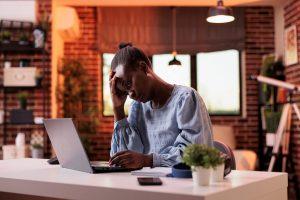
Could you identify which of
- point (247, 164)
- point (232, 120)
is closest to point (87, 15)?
point (232, 120)

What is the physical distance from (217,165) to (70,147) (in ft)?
2.17

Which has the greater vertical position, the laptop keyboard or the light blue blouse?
the light blue blouse

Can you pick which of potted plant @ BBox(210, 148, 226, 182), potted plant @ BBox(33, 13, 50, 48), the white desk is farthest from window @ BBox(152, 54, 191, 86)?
potted plant @ BBox(210, 148, 226, 182)

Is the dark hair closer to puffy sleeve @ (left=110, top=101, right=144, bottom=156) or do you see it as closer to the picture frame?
puffy sleeve @ (left=110, top=101, right=144, bottom=156)

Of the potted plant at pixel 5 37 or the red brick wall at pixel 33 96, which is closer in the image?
the potted plant at pixel 5 37

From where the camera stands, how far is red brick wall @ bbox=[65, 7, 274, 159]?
7.11 metres

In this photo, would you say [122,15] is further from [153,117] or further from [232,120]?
[153,117]

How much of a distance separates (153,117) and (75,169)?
1.55ft

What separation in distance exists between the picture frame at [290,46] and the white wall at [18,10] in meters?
3.30

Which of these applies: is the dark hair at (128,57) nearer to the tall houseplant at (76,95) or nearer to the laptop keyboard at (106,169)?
the laptop keyboard at (106,169)

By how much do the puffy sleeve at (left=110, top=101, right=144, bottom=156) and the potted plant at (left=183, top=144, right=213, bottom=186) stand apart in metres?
0.79

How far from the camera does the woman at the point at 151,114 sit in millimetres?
2057

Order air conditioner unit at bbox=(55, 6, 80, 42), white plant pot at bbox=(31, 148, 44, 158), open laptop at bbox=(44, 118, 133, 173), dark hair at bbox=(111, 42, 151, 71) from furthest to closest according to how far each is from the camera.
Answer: air conditioner unit at bbox=(55, 6, 80, 42)
white plant pot at bbox=(31, 148, 44, 158)
dark hair at bbox=(111, 42, 151, 71)
open laptop at bbox=(44, 118, 133, 173)

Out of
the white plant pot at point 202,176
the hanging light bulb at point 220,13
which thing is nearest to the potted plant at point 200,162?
the white plant pot at point 202,176
